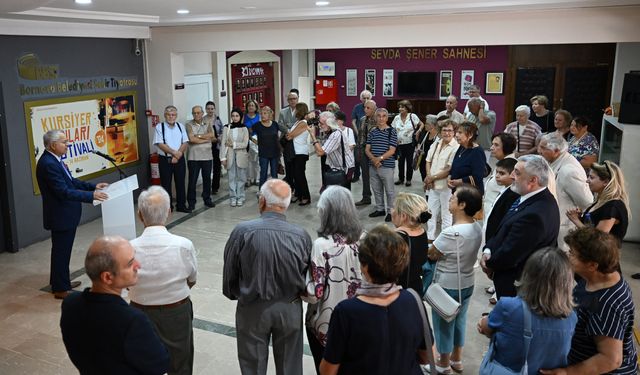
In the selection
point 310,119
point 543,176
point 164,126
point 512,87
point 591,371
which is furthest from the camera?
point 512,87

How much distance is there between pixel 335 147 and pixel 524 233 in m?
4.06

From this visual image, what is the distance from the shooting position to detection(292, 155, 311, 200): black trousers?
25.6 feet

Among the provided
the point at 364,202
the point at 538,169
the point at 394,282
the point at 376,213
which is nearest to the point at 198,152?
the point at 364,202

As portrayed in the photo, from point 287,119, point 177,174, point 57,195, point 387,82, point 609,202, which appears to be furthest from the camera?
point 387,82

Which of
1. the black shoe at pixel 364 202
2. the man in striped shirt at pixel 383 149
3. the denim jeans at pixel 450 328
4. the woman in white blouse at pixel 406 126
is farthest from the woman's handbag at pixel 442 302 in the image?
the woman in white blouse at pixel 406 126

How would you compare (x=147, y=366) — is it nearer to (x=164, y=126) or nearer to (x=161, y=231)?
(x=161, y=231)

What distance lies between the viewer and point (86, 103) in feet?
23.4

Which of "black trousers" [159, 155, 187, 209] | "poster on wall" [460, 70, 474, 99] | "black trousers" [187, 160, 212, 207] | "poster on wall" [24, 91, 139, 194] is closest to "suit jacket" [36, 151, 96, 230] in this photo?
"poster on wall" [24, 91, 139, 194]

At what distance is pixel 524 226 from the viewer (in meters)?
3.18

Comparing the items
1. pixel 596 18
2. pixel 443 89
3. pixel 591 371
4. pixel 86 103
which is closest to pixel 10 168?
pixel 86 103

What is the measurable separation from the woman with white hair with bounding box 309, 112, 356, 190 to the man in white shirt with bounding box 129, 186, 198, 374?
4.08 m

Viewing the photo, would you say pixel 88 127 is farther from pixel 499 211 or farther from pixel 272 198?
pixel 499 211

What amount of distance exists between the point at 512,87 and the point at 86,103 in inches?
367

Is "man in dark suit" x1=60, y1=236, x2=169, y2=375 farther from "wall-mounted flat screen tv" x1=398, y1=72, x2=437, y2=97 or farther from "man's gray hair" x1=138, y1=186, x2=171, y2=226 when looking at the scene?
"wall-mounted flat screen tv" x1=398, y1=72, x2=437, y2=97
